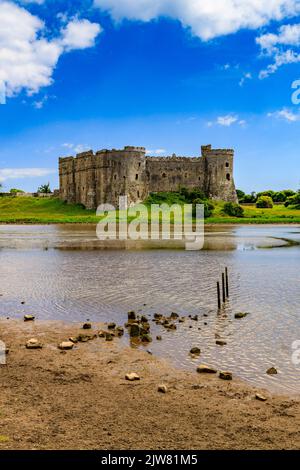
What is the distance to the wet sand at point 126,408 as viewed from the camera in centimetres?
847

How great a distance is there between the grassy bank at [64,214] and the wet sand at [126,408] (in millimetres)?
69669

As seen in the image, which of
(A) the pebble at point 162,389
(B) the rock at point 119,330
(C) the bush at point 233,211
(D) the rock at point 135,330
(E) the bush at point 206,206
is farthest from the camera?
(C) the bush at point 233,211

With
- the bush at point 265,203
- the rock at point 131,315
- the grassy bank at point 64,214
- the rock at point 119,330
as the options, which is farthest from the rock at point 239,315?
the bush at point 265,203

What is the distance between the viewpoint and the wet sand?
27.8ft

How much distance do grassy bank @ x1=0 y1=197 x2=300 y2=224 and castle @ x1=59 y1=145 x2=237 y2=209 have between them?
449cm

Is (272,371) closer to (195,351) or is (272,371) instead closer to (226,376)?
(226,376)

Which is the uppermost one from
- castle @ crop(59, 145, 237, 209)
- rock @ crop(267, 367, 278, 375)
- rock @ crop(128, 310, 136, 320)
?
castle @ crop(59, 145, 237, 209)

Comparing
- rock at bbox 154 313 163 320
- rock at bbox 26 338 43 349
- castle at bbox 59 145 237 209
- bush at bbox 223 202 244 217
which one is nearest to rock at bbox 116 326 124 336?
rock at bbox 154 313 163 320

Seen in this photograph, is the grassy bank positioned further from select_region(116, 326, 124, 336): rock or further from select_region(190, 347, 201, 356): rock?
select_region(190, 347, 201, 356): rock

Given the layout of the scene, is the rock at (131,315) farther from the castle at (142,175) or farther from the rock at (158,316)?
the castle at (142,175)

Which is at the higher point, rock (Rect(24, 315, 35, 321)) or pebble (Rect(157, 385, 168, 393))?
rock (Rect(24, 315, 35, 321))

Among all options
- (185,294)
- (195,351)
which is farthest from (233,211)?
(195,351)

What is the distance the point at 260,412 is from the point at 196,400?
4.16ft
